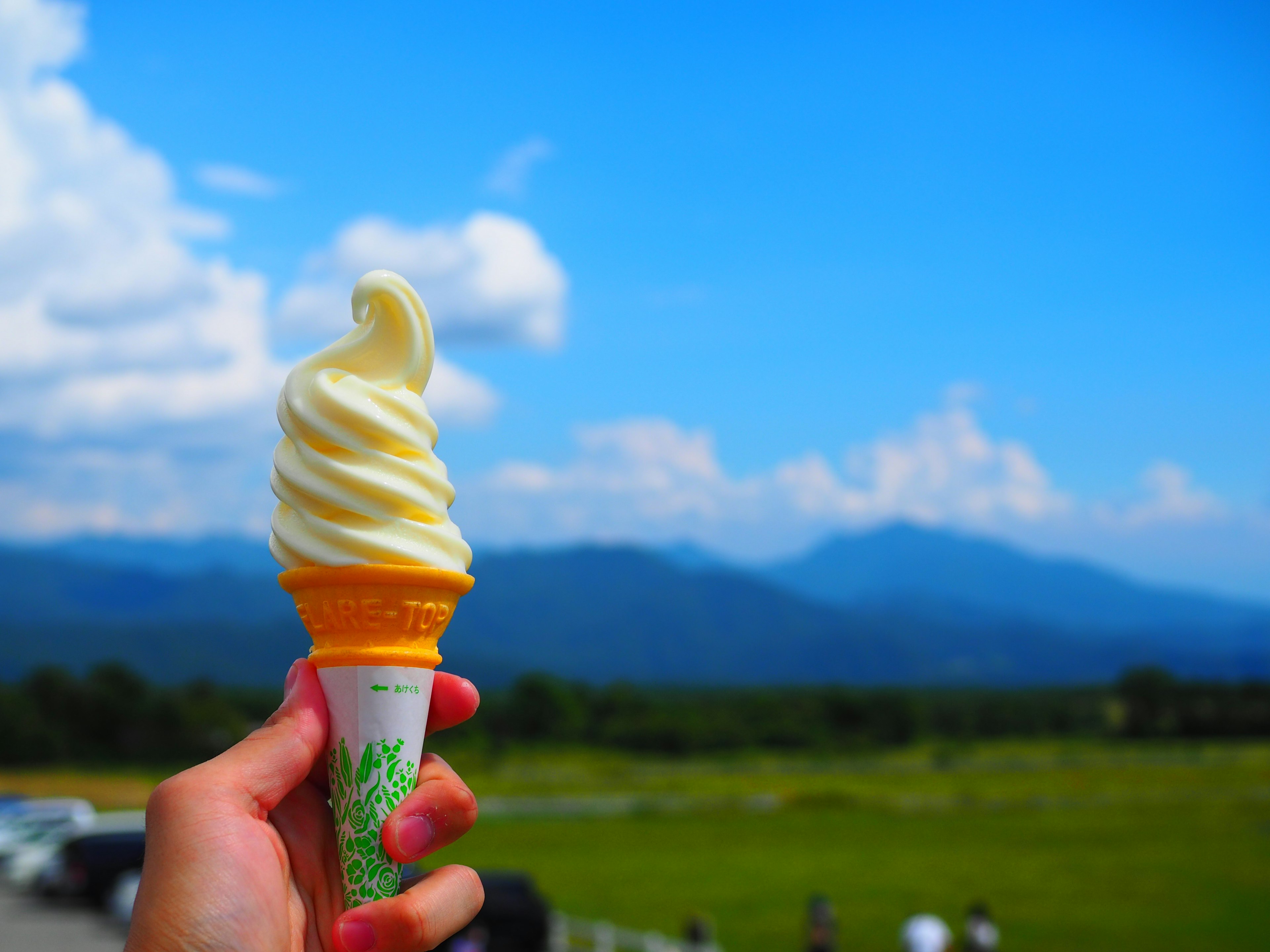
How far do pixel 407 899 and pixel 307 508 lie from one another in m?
1.53

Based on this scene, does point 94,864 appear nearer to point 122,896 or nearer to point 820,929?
point 122,896

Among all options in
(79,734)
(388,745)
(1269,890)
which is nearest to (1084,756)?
(1269,890)

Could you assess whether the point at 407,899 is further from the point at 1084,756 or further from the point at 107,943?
the point at 1084,756

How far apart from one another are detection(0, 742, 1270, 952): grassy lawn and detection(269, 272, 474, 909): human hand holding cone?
105 ft

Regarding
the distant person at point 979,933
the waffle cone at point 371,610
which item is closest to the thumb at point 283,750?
the waffle cone at point 371,610

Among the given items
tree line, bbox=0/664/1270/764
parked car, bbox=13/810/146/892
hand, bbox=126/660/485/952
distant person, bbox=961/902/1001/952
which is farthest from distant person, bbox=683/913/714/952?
tree line, bbox=0/664/1270/764

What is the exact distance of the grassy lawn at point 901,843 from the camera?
129 feet

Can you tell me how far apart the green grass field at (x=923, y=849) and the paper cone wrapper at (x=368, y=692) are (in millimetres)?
31824

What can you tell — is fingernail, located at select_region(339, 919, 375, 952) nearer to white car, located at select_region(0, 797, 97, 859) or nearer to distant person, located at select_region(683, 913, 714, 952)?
distant person, located at select_region(683, 913, 714, 952)

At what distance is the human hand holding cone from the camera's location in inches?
174

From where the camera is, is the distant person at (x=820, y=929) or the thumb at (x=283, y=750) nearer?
the thumb at (x=283, y=750)

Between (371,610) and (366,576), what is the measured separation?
0.14m

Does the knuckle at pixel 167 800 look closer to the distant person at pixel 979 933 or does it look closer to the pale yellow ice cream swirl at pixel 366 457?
the pale yellow ice cream swirl at pixel 366 457

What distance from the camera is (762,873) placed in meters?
49.1
